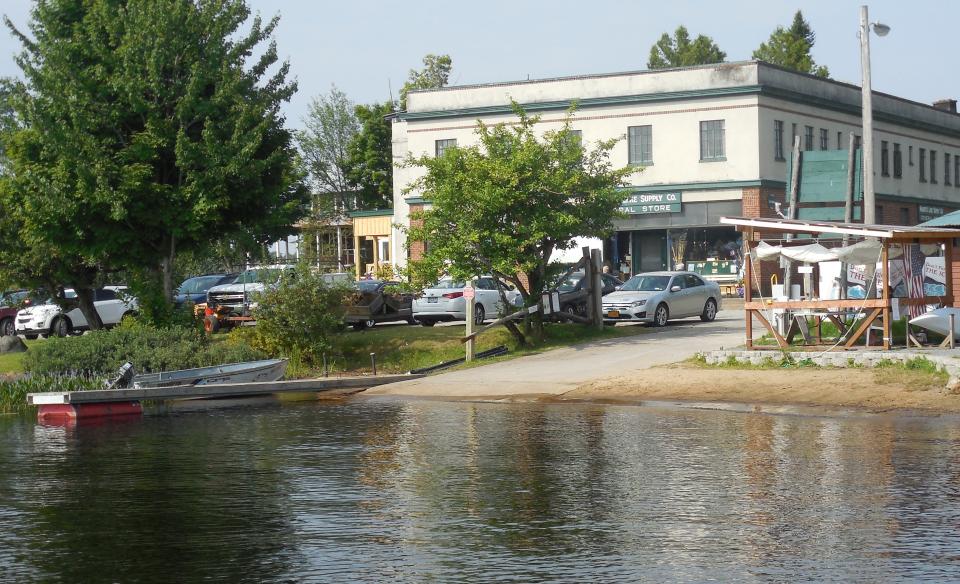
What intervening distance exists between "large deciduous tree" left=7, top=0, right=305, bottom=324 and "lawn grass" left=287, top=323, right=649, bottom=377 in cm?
460

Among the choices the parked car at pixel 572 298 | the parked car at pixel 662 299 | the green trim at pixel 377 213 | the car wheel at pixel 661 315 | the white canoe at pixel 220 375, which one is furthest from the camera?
the green trim at pixel 377 213

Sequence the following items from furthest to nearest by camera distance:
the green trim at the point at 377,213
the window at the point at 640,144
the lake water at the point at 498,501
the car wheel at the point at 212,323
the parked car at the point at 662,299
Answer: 1. the green trim at the point at 377,213
2. the window at the point at 640,144
3. the car wheel at the point at 212,323
4. the parked car at the point at 662,299
5. the lake water at the point at 498,501

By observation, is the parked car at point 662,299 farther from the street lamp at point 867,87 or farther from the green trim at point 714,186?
the green trim at point 714,186

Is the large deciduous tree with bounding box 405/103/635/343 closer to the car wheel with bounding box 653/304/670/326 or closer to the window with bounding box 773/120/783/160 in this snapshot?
the car wheel with bounding box 653/304/670/326

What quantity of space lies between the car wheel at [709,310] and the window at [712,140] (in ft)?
48.4

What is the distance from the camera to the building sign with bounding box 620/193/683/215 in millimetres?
51062

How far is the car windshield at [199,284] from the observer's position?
4341cm

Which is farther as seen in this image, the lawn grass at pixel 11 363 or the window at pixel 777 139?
the window at pixel 777 139

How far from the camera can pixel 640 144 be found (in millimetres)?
51531

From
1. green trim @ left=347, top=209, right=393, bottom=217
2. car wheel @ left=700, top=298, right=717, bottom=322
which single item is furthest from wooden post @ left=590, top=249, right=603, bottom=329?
green trim @ left=347, top=209, right=393, bottom=217

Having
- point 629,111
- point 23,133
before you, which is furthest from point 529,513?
point 629,111

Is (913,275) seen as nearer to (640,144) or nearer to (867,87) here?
(867,87)

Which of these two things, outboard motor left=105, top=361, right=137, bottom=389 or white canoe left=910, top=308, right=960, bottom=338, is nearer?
white canoe left=910, top=308, right=960, bottom=338

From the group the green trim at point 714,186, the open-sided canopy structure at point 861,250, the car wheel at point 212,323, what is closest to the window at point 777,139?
the green trim at point 714,186
